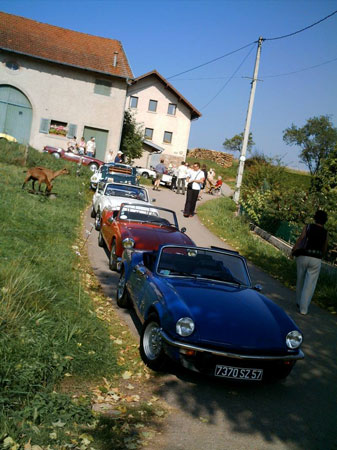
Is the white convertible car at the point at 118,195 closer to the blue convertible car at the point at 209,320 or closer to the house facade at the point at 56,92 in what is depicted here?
the blue convertible car at the point at 209,320

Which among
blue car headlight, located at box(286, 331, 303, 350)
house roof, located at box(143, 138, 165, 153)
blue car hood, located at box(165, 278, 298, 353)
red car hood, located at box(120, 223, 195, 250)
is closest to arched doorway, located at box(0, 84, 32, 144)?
house roof, located at box(143, 138, 165, 153)

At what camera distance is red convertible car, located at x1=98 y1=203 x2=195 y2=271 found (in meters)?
9.64

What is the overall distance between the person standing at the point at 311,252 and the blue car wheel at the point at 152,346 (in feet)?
14.2

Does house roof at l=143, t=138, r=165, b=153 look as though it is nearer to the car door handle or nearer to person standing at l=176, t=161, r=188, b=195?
person standing at l=176, t=161, r=188, b=195

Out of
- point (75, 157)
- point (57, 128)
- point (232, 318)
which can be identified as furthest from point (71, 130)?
point (232, 318)

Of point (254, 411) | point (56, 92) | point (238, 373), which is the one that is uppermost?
point (56, 92)

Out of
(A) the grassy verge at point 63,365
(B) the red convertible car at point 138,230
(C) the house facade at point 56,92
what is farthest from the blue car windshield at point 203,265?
(C) the house facade at point 56,92

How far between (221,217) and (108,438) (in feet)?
53.1

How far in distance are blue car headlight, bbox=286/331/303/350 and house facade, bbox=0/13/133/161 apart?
32.2m

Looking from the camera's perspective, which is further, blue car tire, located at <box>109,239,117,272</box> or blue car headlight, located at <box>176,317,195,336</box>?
blue car tire, located at <box>109,239,117,272</box>

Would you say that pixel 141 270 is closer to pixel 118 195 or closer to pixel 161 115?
pixel 118 195

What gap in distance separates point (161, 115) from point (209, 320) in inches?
1838

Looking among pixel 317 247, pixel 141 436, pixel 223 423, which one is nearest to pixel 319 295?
pixel 317 247

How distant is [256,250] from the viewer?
49.6 feet
